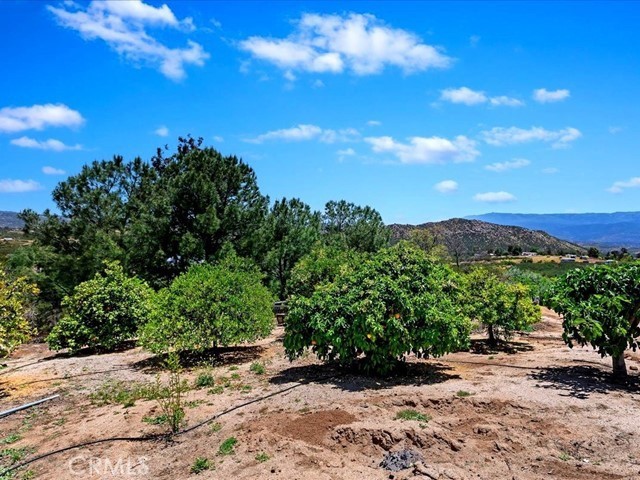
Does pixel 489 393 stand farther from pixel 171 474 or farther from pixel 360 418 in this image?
pixel 171 474

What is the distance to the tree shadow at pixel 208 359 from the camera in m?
11.4

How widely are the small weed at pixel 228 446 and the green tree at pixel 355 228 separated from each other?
52.7 ft

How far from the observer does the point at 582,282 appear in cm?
866

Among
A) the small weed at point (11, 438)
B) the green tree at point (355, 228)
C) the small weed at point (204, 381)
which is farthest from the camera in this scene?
the green tree at point (355, 228)

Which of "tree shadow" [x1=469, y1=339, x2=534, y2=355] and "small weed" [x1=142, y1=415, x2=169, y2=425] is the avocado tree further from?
"small weed" [x1=142, y1=415, x2=169, y2=425]

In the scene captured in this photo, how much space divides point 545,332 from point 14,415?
55.8ft

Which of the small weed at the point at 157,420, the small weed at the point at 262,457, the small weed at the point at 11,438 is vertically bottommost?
the small weed at the point at 11,438

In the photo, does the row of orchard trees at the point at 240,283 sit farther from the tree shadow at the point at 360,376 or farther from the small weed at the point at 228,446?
the small weed at the point at 228,446

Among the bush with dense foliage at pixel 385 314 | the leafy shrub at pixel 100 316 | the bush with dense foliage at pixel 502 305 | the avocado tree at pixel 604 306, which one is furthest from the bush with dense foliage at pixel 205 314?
the avocado tree at pixel 604 306

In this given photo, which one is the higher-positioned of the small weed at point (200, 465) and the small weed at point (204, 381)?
the small weed at point (204, 381)

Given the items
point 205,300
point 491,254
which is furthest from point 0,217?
point 205,300

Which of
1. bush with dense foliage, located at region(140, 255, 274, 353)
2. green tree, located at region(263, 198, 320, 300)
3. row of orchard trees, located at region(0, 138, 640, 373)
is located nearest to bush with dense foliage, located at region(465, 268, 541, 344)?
row of orchard trees, located at region(0, 138, 640, 373)

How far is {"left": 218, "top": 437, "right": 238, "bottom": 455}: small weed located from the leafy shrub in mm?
8433

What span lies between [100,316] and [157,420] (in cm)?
770
